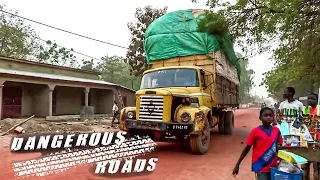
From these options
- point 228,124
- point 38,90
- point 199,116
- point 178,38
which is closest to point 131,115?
point 199,116

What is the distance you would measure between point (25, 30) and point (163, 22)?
30176 mm

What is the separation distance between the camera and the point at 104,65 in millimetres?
56125

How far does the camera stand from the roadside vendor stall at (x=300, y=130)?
3.27 meters

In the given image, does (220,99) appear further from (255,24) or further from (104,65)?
(104,65)

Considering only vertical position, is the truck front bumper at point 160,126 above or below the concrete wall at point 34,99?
below

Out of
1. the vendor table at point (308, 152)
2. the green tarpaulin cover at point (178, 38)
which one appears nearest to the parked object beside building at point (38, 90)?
the green tarpaulin cover at point (178, 38)

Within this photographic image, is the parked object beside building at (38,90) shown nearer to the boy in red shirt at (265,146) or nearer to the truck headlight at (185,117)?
the truck headlight at (185,117)

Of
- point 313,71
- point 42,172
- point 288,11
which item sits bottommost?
point 42,172

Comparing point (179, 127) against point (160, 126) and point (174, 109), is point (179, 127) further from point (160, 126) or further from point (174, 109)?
point (174, 109)

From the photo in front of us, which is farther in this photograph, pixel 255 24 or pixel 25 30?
pixel 25 30

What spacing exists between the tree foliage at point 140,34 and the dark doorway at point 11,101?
385 inches

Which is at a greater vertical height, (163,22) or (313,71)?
(163,22)

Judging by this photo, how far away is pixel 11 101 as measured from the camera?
18.1m

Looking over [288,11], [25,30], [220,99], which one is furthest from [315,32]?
[25,30]
